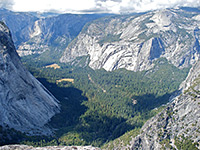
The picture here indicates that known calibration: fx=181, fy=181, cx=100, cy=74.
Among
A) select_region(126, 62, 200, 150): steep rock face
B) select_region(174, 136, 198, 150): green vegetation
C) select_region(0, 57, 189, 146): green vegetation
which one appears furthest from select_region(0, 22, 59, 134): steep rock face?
select_region(174, 136, 198, 150): green vegetation

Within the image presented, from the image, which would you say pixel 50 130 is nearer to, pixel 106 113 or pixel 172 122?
pixel 106 113

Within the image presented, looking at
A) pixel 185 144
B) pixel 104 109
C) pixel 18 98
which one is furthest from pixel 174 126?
pixel 18 98

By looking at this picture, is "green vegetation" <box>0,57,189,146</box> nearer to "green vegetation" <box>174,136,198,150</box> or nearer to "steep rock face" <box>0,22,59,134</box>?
"steep rock face" <box>0,22,59,134</box>

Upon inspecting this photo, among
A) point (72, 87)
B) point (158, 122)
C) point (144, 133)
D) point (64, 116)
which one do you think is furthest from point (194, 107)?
point (72, 87)

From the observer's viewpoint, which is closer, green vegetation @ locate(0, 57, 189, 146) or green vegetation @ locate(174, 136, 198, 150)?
green vegetation @ locate(174, 136, 198, 150)

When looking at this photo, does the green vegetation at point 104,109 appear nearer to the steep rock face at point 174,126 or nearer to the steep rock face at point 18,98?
the steep rock face at point 18,98

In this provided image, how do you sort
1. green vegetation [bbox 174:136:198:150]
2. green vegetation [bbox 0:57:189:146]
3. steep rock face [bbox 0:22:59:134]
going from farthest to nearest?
green vegetation [bbox 0:57:189:146] → steep rock face [bbox 0:22:59:134] → green vegetation [bbox 174:136:198:150]

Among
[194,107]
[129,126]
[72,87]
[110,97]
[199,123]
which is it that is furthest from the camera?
[72,87]
